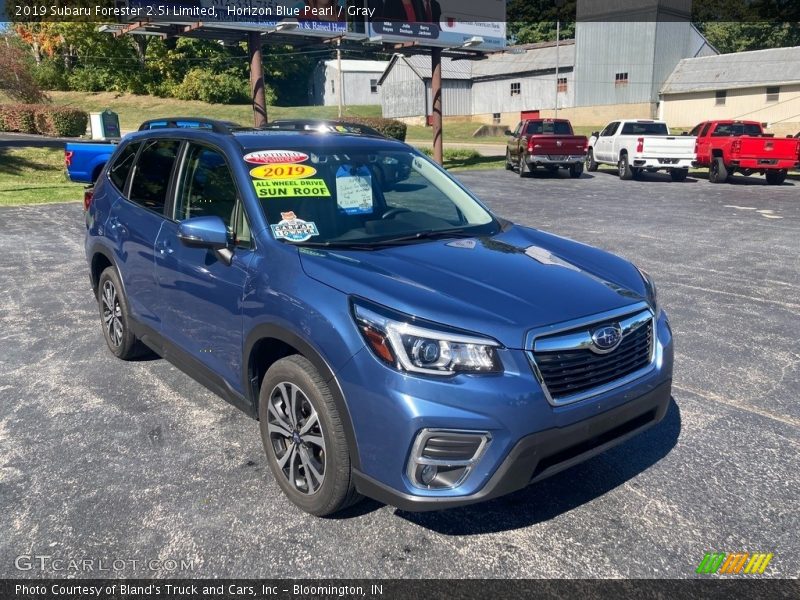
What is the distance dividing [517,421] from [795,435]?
2.36m

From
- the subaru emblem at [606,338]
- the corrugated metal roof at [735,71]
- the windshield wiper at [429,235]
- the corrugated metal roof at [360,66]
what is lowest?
the subaru emblem at [606,338]

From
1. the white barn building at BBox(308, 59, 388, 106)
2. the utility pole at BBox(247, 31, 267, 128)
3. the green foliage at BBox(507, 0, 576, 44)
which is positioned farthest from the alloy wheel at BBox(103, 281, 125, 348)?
the green foliage at BBox(507, 0, 576, 44)

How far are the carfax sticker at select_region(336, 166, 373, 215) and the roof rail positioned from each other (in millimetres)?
802

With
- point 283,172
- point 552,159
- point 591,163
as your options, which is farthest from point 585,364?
point 591,163

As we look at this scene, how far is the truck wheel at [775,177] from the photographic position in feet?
65.8

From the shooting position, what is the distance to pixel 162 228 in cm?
434

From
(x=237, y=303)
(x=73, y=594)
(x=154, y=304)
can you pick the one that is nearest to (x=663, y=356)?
(x=237, y=303)

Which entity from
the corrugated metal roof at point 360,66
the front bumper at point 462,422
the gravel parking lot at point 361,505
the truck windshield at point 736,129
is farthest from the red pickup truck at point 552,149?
the corrugated metal roof at point 360,66

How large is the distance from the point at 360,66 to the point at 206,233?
71.0 metres

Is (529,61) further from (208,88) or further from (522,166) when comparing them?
(522,166)

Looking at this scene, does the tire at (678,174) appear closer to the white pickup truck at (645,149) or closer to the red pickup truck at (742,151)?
the white pickup truck at (645,149)

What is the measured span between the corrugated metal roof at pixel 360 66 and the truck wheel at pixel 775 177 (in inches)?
2110

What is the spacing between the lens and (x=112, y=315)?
17.7 ft

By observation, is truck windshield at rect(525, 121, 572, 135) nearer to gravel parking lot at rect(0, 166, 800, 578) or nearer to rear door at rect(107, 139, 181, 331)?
gravel parking lot at rect(0, 166, 800, 578)
